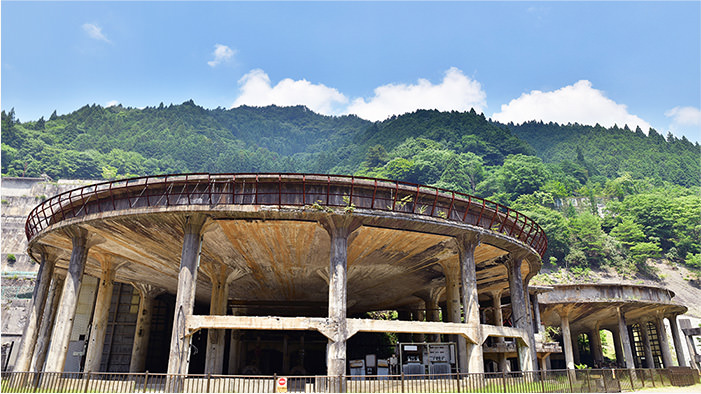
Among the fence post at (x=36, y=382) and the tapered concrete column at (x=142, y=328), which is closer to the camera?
the fence post at (x=36, y=382)

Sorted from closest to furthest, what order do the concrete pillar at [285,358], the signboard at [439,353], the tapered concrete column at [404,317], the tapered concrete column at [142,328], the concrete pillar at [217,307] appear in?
the signboard at [439,353]
the concrete pillar at [217,307]
the tapered concrete column at [142,328]
the concrete pillar at [285,358]
the tapered concrete column at [404,317]

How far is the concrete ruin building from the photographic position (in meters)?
19.1

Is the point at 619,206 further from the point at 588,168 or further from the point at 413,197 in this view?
the point at 413,197

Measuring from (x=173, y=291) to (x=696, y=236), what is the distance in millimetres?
98857

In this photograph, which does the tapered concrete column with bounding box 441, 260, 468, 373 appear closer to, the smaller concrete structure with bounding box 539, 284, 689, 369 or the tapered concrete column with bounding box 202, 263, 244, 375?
the smaller concrete structure with bounding box 539, 284, 689, 369

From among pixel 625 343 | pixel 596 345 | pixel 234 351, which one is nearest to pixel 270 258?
pixel 234 351

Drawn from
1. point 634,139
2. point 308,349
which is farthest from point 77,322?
point 634,139

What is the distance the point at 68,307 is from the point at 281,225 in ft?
36.7

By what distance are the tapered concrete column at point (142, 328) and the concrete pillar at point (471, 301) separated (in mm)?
25955

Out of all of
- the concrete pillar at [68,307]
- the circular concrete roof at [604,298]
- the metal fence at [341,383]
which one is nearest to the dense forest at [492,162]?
the circular concrete roof at [604,298]

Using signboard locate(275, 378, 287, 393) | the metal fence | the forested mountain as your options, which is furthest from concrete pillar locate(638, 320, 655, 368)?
the forested mountain

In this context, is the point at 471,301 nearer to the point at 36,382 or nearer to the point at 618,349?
the point at 36,382

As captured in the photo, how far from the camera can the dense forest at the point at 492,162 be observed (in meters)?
87.6

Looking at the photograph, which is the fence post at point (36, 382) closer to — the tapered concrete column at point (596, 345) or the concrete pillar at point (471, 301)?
the concrete pillar at point (471, 301)
